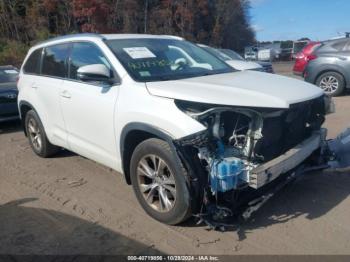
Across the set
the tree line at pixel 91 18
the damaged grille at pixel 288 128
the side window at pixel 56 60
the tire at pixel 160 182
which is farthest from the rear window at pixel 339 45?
the tree line at pixel 91 18

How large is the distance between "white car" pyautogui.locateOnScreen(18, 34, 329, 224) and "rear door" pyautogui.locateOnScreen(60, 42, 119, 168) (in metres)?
0.01

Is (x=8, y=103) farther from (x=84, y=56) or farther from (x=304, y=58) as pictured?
(x=304, y=58)

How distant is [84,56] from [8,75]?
5.98m

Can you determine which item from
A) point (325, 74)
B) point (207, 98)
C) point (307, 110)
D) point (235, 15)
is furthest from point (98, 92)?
point (235, 15)

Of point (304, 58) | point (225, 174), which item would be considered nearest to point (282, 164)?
point (225, 174)

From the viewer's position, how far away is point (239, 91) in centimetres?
357

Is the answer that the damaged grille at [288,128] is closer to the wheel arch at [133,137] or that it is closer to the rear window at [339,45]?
the wheel arch at [133,137]

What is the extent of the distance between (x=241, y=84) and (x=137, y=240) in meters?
1.78

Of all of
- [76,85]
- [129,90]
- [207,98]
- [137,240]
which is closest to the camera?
[207,98]

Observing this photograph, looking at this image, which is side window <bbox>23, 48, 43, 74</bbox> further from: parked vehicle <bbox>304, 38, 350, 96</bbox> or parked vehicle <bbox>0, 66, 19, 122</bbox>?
parked vehicle <bbox>304, 38, 350, 96</bbox>

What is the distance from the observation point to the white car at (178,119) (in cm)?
344

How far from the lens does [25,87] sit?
6152 millimetres

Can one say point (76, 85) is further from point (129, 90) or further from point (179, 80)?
point (179, 80)

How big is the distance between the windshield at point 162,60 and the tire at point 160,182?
79 cm
